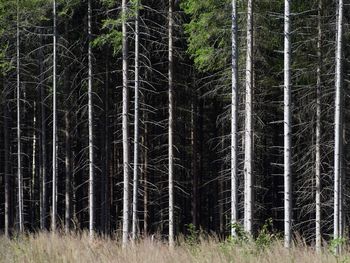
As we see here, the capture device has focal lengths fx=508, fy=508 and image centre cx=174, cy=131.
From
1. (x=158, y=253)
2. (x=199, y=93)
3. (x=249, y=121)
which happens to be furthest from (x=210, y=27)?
(x=158, y=253)

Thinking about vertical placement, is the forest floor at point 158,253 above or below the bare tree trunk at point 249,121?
below

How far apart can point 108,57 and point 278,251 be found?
60.2 feet

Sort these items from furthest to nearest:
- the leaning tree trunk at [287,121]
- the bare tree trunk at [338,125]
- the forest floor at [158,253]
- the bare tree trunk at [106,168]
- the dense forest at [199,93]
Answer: the bare tree trunk at [106,168], the dense forest at [199,93], the bare tree trunk at [338,125], the leaning tree trunk at [287,121], the forest floor at [158,253]

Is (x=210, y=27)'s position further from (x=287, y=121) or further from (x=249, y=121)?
(x=287, y=121)

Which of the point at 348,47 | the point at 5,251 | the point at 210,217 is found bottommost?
the point at 210,217

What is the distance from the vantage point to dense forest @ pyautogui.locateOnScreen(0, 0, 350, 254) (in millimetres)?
15859

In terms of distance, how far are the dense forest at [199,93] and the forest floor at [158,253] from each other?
126cm

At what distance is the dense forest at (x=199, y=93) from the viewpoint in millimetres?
15859

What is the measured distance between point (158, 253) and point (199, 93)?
19.0m

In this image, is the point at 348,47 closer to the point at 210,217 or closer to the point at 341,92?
the point at 341,92

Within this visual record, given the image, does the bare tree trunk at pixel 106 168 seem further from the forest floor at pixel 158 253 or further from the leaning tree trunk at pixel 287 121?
the forest floor at pixel 158 253

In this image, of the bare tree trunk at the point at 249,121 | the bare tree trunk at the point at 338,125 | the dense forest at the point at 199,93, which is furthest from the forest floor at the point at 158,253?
the bare tree trunk at the point at 338,125

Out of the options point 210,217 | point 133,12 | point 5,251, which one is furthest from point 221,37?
point 210,217

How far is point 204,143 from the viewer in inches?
1191
